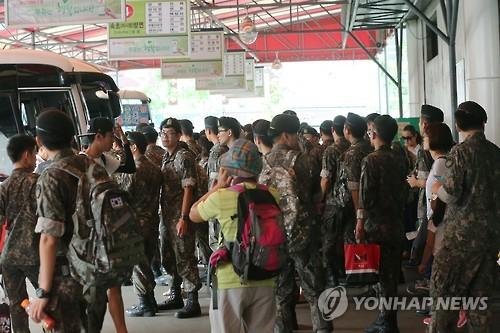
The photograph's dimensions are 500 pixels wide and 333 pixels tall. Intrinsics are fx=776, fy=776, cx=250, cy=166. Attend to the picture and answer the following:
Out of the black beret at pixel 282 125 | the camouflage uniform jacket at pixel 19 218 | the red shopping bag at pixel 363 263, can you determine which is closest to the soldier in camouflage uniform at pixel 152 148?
the black beret at pixel 282 125

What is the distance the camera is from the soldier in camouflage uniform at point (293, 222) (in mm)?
5330

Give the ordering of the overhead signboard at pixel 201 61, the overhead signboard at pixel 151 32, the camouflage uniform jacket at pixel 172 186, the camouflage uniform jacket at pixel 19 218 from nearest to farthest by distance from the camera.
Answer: the camouflage uniform jacket at pixel 19 218
the camouflage uniform jacket at pixel 172 186
the overhead signboard at pixel 151 32
the overhead signboard at pixel 201 61

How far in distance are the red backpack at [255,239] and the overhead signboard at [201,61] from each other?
1028 centimetres

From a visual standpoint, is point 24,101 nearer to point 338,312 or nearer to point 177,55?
point 177,55

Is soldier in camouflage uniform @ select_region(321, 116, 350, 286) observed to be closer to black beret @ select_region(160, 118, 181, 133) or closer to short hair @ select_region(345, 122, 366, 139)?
short hair @ select_region(345, 122, 366, 139)

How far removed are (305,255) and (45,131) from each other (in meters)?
2.29

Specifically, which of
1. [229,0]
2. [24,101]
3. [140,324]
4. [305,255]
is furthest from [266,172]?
[229,0]

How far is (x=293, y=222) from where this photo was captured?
17.3 feet

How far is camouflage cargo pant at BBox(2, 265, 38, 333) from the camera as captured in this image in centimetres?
491

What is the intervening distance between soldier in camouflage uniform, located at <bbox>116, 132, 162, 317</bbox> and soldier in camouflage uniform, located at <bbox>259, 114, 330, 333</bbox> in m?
1.76

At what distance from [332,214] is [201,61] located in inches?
311

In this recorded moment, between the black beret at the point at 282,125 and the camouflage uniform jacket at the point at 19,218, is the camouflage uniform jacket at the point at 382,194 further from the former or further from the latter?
the camouflage uniform jacket at the point at 19,218

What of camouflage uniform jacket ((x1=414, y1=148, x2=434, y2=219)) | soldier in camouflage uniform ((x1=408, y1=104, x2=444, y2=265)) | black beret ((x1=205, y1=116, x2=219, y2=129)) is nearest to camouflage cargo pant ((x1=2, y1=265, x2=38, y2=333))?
soldier in camouflage uniform ((x1=408, y1=104, x2=444, y2=265))

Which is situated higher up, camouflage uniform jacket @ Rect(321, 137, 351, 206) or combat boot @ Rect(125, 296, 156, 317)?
camouflage uniform jacket @ Rect(321, 137, 351, 206)
